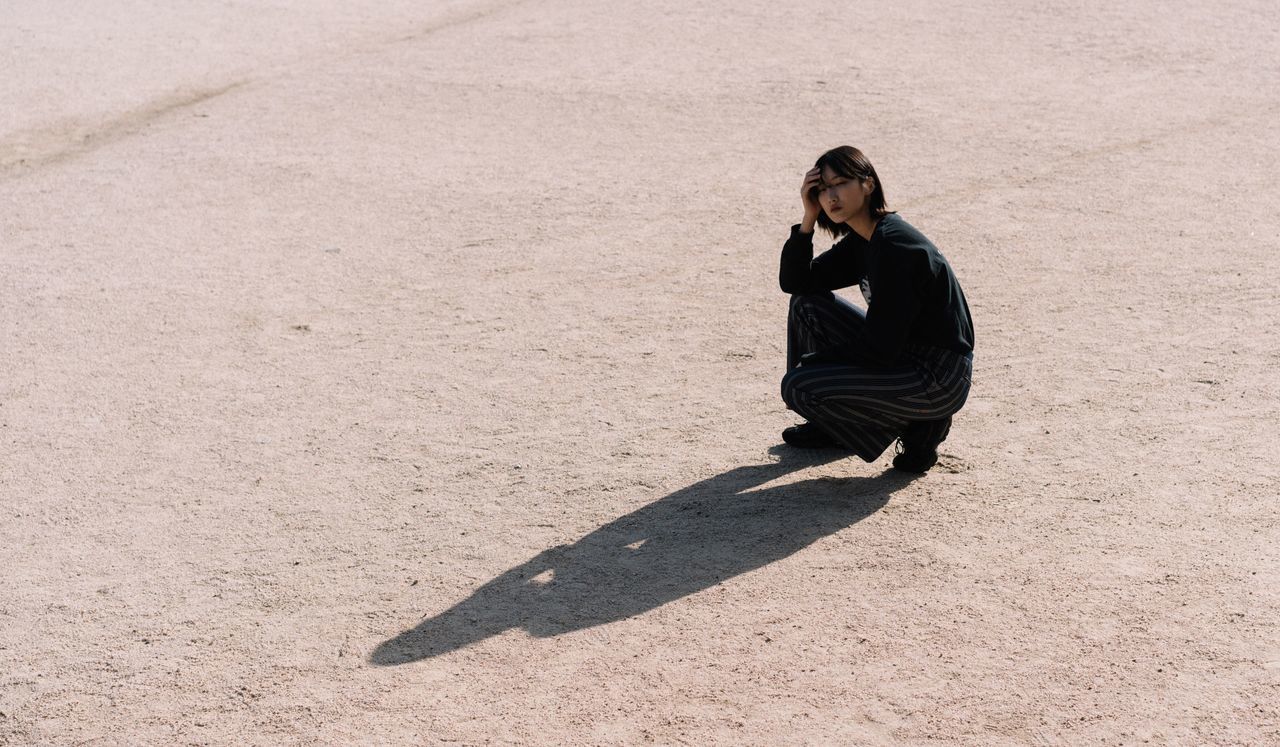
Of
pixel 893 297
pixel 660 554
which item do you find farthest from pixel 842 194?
pixel 660 554

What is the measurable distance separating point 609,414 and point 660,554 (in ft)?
4.04

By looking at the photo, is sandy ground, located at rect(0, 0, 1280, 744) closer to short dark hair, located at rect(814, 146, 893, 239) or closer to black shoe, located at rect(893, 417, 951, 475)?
black shoe, located at rect(893, 417, 951, 475)

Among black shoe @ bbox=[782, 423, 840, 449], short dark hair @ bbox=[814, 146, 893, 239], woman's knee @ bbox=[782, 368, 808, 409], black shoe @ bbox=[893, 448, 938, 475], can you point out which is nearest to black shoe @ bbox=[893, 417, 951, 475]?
black shoe @ bbox=[893, 448, 938, 475]

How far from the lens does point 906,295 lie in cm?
481

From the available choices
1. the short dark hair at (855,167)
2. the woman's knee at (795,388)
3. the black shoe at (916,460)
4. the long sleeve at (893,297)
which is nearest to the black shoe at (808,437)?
the black shoe at (916,460)

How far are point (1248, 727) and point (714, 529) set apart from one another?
6.68 feet

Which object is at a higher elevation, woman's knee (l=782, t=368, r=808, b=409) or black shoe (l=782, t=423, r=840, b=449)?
woman's knee (l=782, t=368, r=808, b=409)

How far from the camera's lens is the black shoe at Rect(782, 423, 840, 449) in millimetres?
5668

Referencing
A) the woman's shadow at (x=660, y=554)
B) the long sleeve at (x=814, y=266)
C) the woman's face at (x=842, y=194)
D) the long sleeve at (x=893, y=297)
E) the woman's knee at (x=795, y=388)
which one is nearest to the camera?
the woman's shadow at (x=660, y=554)

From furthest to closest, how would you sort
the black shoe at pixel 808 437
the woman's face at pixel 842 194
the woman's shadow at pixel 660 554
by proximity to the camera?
the black shoe at pixel 808 437 < the woman's face at pixel 842 194 < the woman's shadow at pixel 660 554

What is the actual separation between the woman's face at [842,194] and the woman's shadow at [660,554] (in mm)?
1162

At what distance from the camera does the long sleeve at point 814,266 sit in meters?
5.29

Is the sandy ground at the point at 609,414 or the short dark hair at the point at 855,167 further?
the short dark hair at the point at 855,167

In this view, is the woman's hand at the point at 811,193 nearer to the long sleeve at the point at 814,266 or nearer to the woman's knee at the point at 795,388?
the long sleeve at the point at 814,266
